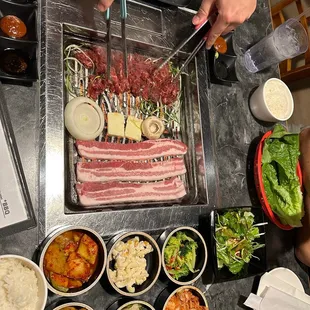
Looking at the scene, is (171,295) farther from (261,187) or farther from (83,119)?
(83,119)

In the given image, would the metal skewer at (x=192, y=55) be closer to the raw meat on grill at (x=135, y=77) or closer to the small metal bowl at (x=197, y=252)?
the raw meat on grill at (x=135, y=77)

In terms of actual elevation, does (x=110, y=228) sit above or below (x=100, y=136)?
below

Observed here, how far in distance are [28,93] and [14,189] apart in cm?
62

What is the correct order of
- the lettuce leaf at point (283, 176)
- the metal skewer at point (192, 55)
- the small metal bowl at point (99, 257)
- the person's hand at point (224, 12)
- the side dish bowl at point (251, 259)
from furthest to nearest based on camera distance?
the lettuce leaf at point (283, 176), the metal skewer at point (192, 55), the side dish bowl at point (251, 259), the person's hand at point (224, 12), the small metal bowl at point (99, 257)

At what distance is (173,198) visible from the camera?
8.07 ft

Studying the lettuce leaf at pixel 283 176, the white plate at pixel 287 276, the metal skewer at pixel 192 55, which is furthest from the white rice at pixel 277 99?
the white plate at pixel 287 276

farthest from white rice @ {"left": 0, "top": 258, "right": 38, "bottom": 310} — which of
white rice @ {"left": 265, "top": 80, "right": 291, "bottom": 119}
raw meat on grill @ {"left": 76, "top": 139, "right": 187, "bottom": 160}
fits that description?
white rice @ {"left": 265, "top": 80, "right": 291, "bottom": 119}

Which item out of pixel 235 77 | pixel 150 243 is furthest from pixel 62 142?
pixel 235 77

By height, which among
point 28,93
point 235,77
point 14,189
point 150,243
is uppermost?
point 235,77

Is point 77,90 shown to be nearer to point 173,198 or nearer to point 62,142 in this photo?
point 62,142

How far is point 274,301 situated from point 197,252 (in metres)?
0.76

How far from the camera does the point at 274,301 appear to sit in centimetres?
260

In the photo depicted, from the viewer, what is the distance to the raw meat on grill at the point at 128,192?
85.1 inches

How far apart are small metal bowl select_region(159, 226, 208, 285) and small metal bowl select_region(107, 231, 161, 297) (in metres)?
0.05
